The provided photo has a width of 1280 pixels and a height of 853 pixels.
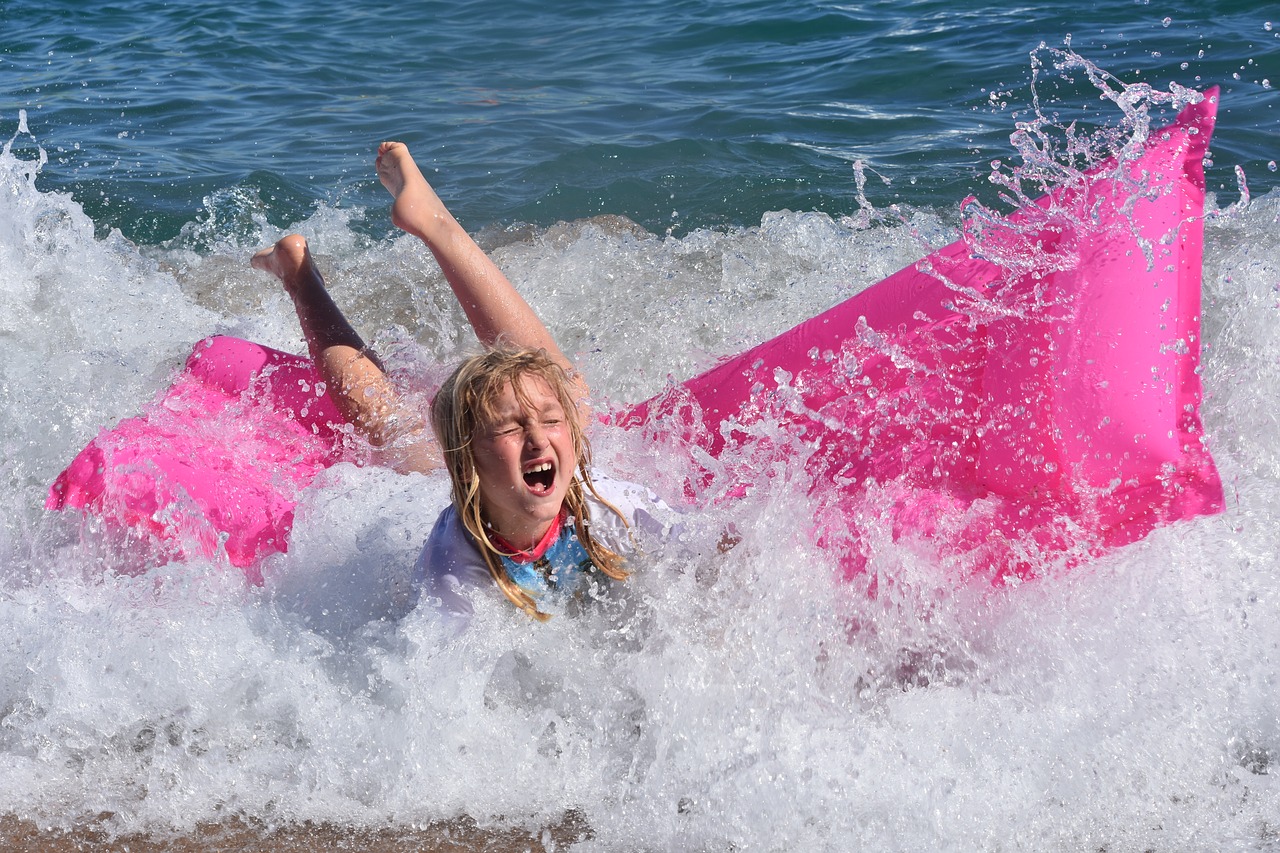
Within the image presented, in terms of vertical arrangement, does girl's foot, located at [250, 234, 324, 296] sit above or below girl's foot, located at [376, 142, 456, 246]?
below

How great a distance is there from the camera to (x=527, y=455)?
7.29ft

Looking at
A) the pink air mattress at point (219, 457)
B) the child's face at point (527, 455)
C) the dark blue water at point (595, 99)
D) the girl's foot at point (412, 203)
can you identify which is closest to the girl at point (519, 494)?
the child's face at point (527, 455)

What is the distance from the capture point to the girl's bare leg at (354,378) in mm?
3048

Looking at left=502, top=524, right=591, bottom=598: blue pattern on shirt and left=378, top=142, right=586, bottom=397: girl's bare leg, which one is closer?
left=502, top=524, right=591, bottom=598: blue pattern on shirt

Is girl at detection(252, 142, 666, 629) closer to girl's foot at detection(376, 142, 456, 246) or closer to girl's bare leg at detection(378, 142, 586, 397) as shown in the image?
girl's bare leg at detection(378, 142, 586, 397)

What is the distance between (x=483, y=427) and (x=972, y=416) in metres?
1.04

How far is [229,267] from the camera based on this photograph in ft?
15.8

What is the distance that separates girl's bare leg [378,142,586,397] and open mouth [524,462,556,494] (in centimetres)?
77

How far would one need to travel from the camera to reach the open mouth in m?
2.24

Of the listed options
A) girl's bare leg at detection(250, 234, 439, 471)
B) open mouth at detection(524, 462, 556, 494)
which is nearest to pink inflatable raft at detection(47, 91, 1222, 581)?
girl's bare leg at detection(250, 234, 439, 471)

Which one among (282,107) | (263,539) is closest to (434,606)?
(263,539)

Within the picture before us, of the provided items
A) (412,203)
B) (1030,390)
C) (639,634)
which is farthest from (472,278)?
(1030,390)

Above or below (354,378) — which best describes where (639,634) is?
below

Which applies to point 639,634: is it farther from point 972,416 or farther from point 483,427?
point 972,416
